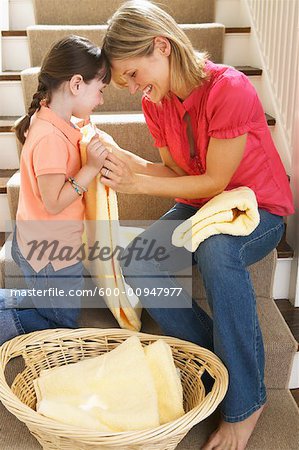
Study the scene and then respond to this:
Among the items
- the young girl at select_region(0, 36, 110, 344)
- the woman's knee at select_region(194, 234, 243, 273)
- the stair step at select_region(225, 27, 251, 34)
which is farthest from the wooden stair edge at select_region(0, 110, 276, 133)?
the woman's knee at select_region(194, 234, 243, 273)

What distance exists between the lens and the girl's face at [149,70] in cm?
144

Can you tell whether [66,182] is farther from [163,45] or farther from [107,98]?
[107,98]

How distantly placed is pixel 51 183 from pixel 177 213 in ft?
1.35

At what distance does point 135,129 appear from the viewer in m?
1.99

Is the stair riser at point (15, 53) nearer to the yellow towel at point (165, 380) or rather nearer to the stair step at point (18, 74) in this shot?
the stair step at point (18, 74)

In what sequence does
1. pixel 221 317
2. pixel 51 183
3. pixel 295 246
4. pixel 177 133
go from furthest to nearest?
1. pixel 295 246
2. pixel 177 133
3. pixel 51 183
4. pixel 221 317

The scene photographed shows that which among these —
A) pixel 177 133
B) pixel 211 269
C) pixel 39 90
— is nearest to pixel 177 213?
pixel 177 133

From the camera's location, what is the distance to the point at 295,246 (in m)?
1.82

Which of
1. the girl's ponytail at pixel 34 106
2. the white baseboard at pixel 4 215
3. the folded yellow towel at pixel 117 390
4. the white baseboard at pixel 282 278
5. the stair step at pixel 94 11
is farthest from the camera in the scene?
the stair step at pixel 94 11

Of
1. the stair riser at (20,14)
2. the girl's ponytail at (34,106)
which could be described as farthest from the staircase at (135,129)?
the girl's ponytail at (34,106)

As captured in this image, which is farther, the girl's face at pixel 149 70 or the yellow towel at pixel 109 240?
the yellow towel at pixel 109 240

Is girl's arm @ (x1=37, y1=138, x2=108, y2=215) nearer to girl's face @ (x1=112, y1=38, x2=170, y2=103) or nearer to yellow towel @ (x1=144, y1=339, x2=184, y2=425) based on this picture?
girl's face @ (x1=112, y1=38, x2=170, y2=103)

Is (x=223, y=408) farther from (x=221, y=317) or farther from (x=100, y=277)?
(x=100, y=277)

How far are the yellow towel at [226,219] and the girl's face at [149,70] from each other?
1.07 ft
